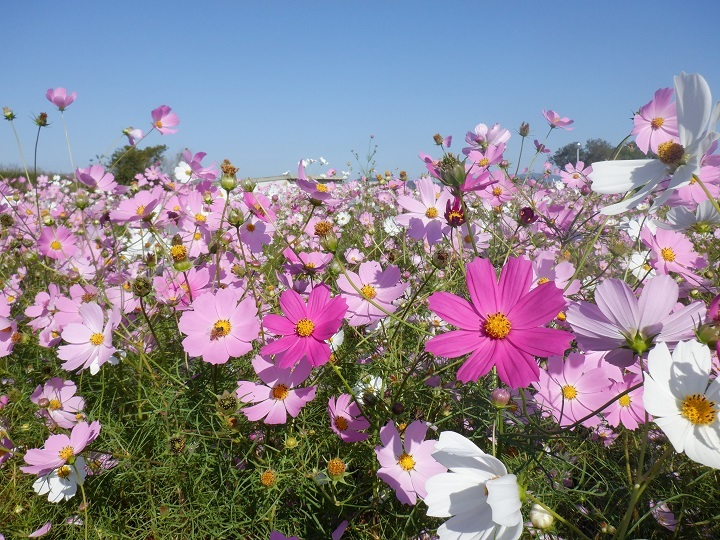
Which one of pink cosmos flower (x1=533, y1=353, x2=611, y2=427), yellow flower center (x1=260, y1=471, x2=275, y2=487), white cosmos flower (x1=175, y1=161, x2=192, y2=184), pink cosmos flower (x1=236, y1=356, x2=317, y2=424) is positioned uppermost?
white cosmos flower (x1=175, y1=161, x2=192, y2=184)

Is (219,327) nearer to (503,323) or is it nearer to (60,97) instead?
A: (503,323)

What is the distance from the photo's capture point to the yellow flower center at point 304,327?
0.70 metres

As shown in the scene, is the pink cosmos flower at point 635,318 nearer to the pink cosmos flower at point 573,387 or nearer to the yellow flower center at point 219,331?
the pink cosmos flower at point 573,387

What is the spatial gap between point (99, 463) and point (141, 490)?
4.0 inches

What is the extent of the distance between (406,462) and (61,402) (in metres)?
0.80

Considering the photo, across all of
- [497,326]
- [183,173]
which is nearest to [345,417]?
[497,326]

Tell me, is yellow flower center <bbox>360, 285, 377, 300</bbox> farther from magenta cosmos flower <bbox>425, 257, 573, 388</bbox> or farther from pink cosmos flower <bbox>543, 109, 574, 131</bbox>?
pink cosmos flower <bbox>543, 109, 574, 131</bbox>

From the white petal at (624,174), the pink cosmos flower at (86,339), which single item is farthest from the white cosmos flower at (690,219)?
the pink cosmos flower at (86,339)

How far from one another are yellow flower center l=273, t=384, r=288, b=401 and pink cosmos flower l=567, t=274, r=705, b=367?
1.66 feet

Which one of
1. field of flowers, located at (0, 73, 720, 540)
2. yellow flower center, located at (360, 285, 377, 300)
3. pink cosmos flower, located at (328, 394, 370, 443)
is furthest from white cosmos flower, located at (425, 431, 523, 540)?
yellow flower center, located at (360, 285, 377, 300)

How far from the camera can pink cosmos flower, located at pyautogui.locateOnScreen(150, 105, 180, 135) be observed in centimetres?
141

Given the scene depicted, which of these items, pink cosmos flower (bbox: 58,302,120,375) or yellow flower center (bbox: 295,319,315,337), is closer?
yellow flower center (bbox: 295,319,315,337)

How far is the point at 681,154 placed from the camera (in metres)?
0.44

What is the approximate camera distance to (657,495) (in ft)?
2.77
